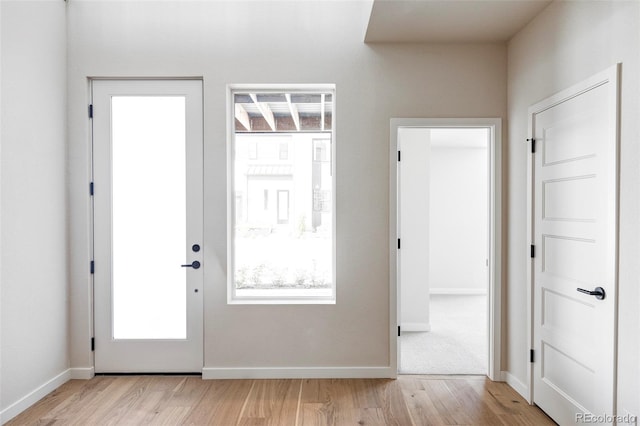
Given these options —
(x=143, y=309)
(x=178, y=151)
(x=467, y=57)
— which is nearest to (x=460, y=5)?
(x=467, y=57)

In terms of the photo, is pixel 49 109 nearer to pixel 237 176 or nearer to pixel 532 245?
pixel 237 176

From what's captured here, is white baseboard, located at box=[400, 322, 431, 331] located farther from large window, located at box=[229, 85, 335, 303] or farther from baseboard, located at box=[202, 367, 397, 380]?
large window, located at box=[229, 85, 335, 303]

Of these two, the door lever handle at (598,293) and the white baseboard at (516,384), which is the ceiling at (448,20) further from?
the white baseboard at (516,384)

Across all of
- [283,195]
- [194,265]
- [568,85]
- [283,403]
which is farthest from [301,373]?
[568,85]

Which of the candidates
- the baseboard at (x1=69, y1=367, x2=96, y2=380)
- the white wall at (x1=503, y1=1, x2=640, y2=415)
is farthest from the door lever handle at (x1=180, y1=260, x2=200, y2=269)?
the white wall at (x1=503, y1=1, x2=640, y2=415)

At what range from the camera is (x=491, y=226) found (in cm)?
300

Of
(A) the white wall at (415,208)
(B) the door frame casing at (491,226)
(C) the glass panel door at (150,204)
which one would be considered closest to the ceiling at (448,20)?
(B) the door frame casing at (491,226)

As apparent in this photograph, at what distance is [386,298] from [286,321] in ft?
2.78

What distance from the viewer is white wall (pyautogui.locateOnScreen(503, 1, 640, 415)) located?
1.78m

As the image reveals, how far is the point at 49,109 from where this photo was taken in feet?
9.22

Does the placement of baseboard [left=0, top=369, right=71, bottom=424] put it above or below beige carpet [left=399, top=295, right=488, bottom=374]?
above

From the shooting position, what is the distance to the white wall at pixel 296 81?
2.98 meters

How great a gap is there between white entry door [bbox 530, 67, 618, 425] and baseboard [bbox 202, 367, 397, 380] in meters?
1.14

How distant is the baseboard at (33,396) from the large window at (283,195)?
1.49 meters
